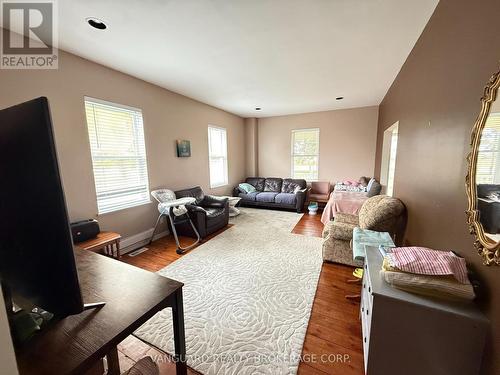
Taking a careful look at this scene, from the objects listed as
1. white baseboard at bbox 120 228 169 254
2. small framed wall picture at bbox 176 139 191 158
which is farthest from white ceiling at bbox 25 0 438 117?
white baseboard at bbox 120 228 169 254

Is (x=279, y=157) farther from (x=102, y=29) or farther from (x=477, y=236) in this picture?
(x=477, y=236)

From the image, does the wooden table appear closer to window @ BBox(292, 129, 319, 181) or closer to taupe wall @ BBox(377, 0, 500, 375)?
taupe wall @ BBox(377, 0, 500, 375)

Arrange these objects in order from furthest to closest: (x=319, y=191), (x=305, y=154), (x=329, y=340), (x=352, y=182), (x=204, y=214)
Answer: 1. (x=305, y=154)
2. (x=319, y=191)
3. (x=352, y=182)
4. (x=204, y=214)
5. (x=329, y=340)

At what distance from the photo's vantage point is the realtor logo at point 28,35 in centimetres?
173

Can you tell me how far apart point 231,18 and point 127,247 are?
10.7ft

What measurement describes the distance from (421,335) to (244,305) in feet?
4.46

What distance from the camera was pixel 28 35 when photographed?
2.10 metres

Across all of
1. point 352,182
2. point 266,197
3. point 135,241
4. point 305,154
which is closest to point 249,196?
point 266,197

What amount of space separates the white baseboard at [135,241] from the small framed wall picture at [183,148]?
1.50m

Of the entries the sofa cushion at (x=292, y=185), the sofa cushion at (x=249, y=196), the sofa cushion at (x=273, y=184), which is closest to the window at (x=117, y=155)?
the sofa cushion at (x=249, y=196)

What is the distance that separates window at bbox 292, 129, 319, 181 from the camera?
5.88m

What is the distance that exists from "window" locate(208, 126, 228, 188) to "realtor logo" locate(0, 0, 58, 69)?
296cm

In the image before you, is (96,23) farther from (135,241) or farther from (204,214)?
(135,241)

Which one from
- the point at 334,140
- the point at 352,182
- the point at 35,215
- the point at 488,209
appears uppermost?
the point at 334,140
